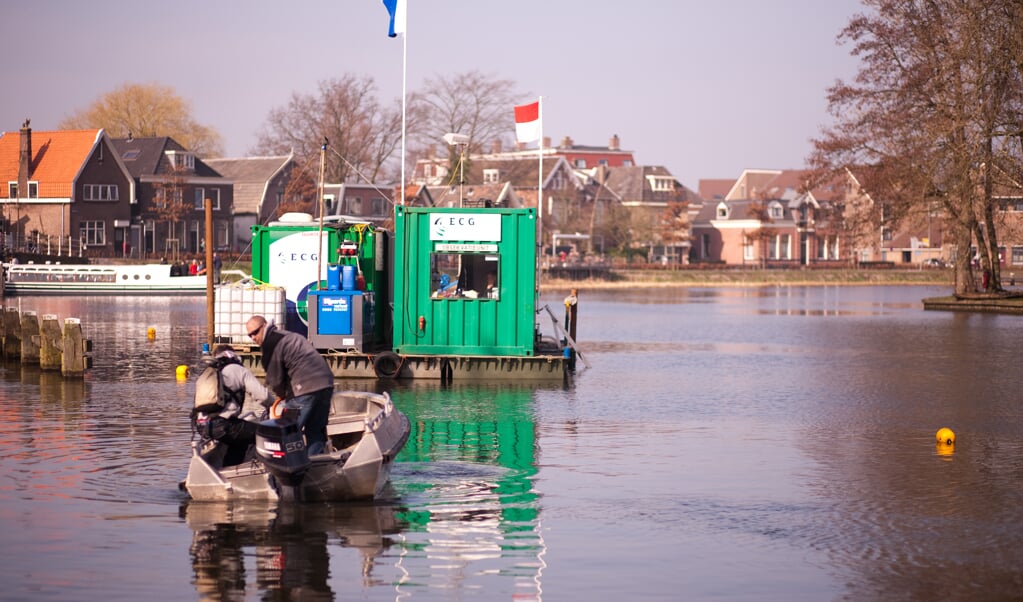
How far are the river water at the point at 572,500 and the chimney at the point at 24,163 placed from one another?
6290 cm

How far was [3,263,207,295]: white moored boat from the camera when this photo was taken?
231 ft

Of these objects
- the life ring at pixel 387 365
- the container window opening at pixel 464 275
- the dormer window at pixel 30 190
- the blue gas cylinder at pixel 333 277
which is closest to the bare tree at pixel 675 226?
the dormer window at pixel 30 190

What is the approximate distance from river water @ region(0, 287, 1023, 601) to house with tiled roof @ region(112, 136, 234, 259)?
6555 centimetres

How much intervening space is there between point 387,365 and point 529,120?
2042 cm

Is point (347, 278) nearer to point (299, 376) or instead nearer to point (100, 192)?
point (299, 376)

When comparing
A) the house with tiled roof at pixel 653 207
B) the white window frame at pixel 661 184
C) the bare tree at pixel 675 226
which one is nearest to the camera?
the house with tiled roof at pixel 653 207

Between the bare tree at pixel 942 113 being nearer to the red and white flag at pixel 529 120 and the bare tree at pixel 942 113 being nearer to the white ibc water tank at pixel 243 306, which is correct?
the red and white flag at pixel 529 120

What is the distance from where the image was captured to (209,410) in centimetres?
1383

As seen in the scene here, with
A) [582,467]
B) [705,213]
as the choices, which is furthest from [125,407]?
[705,213]

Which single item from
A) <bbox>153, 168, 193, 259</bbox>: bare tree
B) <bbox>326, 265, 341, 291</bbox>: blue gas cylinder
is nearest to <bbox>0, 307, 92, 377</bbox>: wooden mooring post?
<bbox>326, 265, 341, 291</bbox>: blue gas cylinder

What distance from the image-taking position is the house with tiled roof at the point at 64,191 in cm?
8781

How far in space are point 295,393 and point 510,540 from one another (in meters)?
2.86

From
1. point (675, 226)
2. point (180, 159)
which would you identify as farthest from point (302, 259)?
point (675, 226)

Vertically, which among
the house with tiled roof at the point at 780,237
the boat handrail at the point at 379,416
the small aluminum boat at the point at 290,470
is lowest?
the small aluminum boat at the point at 290,470
